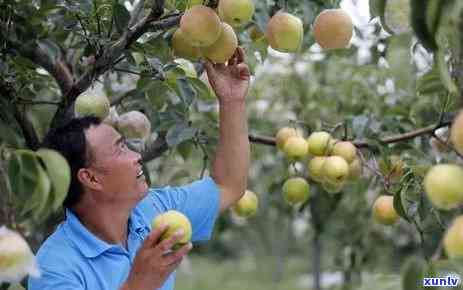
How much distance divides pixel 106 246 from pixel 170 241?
46 centimetres

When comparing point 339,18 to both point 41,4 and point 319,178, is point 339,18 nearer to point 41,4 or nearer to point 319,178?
point 319,178

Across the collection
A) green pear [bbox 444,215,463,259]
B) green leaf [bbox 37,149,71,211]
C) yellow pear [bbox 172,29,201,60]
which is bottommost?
green pear [bbox 444,215,463,259]

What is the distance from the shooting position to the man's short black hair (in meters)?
1.78

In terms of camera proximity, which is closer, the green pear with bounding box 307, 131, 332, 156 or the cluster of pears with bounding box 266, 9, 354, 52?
the cluster of pears with bounding box 266, 9, 354, 52

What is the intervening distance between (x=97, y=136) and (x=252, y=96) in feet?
8.98

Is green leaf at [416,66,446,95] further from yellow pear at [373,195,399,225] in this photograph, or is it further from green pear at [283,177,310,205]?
green pear at [283,177,310,205]

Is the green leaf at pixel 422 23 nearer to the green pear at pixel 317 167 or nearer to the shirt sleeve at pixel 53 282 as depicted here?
the shirt sleeve at pixel 53 282

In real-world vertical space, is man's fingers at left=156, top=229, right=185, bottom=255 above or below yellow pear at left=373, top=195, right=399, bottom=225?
above

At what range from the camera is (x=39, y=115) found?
2244 mm

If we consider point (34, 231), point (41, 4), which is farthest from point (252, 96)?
point (41, 4)

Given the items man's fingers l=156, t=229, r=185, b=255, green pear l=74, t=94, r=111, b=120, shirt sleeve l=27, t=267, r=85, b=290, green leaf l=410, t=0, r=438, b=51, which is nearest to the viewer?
green leaf l=410, t=0, r=438, b=51

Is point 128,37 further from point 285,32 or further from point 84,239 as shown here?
point 84,239

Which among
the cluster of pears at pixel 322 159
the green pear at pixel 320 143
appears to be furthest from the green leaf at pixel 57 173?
the green pear at pixel 320 143

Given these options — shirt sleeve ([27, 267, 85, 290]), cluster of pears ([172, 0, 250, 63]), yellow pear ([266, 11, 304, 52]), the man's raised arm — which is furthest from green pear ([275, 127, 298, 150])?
shirt sleeve ([27, 267, 85, 290])
